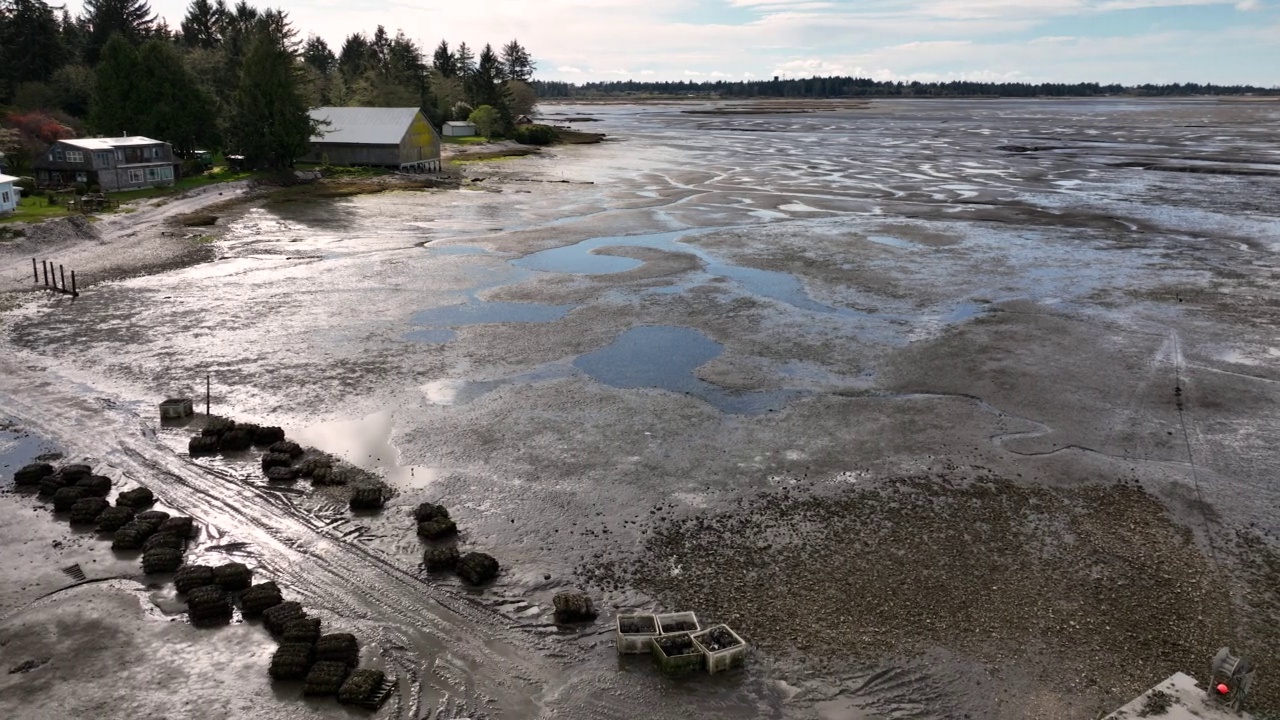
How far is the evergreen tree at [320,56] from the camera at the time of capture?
4978 inches

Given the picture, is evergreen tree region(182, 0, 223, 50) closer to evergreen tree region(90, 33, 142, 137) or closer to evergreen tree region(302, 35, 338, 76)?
evergreen tree region(302, 35, 338, 76)

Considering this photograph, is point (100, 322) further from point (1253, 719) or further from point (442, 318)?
point (1253, 719)

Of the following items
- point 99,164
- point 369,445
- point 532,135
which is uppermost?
point 532,135

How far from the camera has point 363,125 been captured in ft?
231

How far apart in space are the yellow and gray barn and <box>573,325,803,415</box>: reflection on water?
47971 mm

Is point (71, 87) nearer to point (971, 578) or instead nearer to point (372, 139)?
point (372, 139)

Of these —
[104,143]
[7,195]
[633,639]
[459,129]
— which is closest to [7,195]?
[7,195]

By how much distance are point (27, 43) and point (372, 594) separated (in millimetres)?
79206

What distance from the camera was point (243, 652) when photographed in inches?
489

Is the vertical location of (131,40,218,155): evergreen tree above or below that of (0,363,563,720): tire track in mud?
above

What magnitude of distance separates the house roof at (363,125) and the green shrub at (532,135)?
31596 millimetres

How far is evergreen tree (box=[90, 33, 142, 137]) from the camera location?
2264 inches

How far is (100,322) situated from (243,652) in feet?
65.2

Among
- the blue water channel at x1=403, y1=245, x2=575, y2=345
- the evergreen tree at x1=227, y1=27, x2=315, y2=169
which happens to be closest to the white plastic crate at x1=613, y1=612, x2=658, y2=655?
the blue water channel at x1=403, y1=245, x2=575, y2=345
